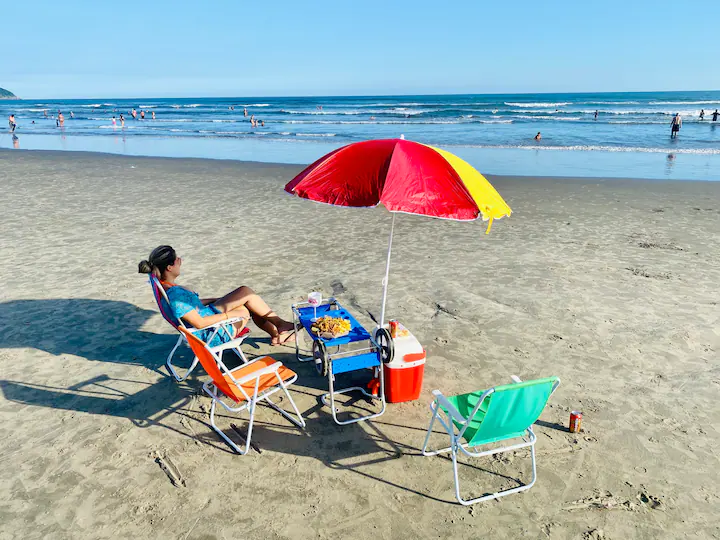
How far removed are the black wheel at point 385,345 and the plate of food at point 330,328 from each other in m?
0.33

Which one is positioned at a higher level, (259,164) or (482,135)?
(482,135)

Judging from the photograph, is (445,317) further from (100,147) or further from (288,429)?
(100,147)

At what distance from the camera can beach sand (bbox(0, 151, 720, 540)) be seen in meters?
3.39

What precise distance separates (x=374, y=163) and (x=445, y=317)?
119 inches

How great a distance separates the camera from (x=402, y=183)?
12.3 ft

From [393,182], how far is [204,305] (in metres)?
2.58

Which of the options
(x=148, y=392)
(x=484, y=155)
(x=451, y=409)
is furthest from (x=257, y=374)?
(x=484, y=155)

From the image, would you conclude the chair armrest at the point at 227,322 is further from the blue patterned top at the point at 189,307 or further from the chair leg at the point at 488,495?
the chair leg at the point at 488,495

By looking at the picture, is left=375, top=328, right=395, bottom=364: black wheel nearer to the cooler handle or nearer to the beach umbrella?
the cooler handle

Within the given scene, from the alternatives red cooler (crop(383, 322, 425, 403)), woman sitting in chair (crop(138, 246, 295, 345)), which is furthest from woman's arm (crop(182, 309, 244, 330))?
red cooler (crop(383, 322, 425, 403))

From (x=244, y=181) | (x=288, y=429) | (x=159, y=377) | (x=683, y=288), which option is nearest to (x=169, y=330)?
(x=159, y=377)

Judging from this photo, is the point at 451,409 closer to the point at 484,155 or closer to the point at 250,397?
the point at 250,397

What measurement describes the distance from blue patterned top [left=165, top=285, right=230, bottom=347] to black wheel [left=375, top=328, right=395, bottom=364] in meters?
1.57

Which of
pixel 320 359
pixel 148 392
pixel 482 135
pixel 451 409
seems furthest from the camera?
pixel 482 135
